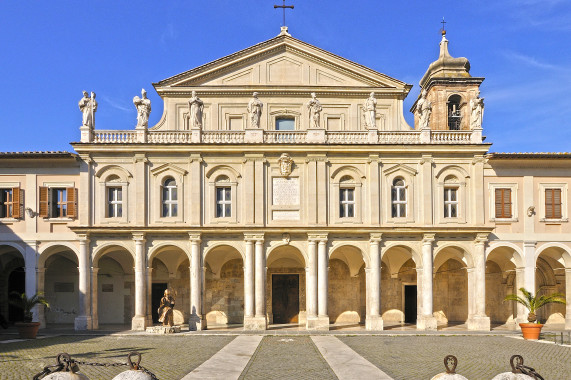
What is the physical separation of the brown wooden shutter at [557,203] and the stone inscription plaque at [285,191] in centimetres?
1351

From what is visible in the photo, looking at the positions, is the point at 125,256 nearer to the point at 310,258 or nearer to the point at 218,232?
the point at 218,232

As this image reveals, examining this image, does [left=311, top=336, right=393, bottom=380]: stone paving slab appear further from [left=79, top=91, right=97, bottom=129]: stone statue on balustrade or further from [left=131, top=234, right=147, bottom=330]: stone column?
[left=79, top=91, right=97, bottom=129]: stone statue on balustrade

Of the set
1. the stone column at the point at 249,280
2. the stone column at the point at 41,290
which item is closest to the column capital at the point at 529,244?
the stone column at the point at 249,280

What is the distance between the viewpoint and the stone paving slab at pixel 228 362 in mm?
13961

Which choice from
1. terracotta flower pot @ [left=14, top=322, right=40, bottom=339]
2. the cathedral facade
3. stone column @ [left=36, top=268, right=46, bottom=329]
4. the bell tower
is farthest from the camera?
the bell tower

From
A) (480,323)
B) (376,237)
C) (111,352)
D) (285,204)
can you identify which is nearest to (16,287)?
(111,352)

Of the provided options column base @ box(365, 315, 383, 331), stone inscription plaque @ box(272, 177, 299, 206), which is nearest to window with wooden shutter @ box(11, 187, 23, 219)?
stone inscription plaque @ box(272, 177, 299, 206)

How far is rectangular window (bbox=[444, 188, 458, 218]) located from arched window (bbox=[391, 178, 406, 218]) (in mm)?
2170

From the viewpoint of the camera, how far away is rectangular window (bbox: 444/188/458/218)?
2722 centimetres

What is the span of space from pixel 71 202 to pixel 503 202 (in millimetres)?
22360

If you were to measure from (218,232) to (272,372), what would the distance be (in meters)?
12.5

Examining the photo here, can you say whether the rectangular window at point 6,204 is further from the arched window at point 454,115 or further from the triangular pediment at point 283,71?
the arched window at point 454,115

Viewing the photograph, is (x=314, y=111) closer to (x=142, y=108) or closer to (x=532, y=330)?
(x=142, y=108)

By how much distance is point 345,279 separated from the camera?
30156mm
